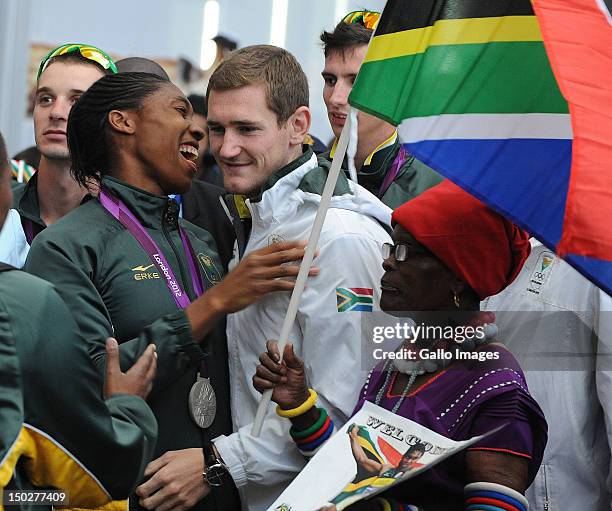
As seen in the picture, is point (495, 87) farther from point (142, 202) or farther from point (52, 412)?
point (52, 412)

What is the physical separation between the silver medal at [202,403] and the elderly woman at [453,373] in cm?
27

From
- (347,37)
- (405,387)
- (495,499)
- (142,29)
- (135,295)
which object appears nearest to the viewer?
(495,499)

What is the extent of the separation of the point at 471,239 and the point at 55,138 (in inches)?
88.5

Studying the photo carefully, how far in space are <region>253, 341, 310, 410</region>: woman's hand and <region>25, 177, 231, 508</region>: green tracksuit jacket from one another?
21 cm

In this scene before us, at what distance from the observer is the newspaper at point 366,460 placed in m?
3.03

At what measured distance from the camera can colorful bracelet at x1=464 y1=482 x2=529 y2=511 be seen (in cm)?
309

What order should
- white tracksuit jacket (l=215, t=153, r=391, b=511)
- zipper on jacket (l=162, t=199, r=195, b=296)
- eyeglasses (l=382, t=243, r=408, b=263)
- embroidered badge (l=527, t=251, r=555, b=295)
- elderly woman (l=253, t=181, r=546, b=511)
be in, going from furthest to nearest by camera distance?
embroidered badge (l=527, t=251, r=555, b=295) < zipper on jacket (l=162, t=199, r=195, b=296) < white tracksuit jacket (l=215, t=153, r=391, b=511) < eyeglasses (l=382, t=243, r=408, b=263) < elderly woman (l=253, t=181, r=546, b=511)

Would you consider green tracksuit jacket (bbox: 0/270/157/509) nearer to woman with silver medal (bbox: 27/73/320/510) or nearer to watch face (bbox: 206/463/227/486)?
woman with silver medal (bbox: 27/73/320/510)

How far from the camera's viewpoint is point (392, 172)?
4.85 metres

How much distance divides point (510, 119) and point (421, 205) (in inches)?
14.6

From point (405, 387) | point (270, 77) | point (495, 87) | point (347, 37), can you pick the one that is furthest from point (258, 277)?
point (347, 37)

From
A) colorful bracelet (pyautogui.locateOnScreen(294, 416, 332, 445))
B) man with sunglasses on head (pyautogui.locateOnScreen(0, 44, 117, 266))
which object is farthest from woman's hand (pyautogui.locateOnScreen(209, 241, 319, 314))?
man with sunglasses on head (pyautogui.locateOnScreen(0, 44, 117, 266))

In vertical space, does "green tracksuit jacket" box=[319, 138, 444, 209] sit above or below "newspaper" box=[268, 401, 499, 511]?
above

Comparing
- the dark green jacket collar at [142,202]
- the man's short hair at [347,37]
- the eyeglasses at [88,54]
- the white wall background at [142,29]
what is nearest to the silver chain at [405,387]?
the dark green jacket collar at [142,202]
